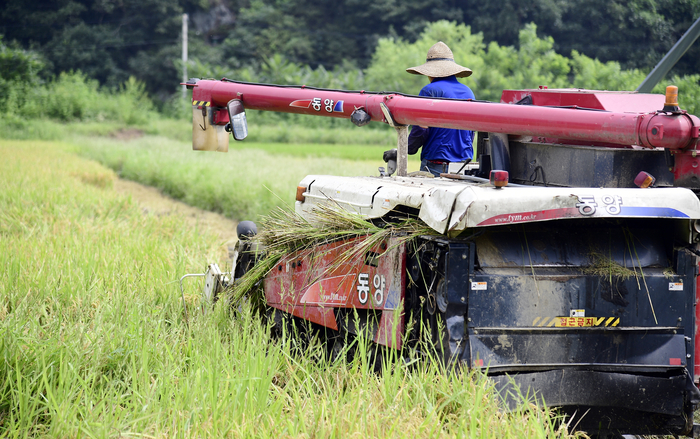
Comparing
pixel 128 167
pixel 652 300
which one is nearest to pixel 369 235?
pixel 652 300

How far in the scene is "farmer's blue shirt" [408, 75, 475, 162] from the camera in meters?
5.23


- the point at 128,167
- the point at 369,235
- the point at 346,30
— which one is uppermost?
the point at 346,30

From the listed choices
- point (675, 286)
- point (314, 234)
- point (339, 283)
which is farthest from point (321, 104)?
point (675, 286)

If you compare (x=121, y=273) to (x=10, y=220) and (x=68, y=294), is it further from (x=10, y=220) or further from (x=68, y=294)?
(x=10, y=220)

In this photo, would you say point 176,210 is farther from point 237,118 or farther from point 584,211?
point 584,211

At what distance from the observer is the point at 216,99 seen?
18.0 feet

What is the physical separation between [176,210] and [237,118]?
780 centimetres

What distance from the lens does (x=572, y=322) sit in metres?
3.55

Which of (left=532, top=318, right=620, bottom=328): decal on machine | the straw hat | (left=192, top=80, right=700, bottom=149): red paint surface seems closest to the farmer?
the straw hat

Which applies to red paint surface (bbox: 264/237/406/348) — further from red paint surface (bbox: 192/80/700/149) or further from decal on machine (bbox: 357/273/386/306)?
red paint surface (bbox: 192/80/700/149)

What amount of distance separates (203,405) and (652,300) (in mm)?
2264

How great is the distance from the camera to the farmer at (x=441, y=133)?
523 cm

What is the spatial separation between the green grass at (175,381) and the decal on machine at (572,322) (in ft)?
1.44

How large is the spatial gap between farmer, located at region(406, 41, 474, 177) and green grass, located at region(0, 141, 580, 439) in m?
1.75
